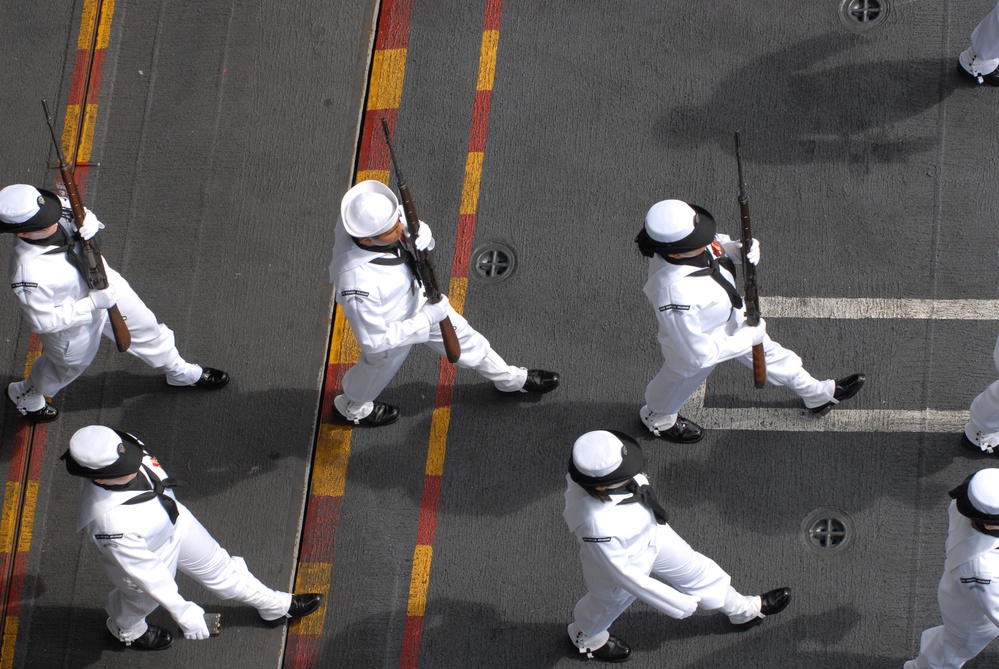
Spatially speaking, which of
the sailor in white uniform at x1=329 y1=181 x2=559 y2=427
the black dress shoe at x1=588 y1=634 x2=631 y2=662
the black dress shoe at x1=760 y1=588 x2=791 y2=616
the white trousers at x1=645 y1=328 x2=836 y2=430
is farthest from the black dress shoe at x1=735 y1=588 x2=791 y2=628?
the sailor in white uniform at x1=329 y1=181 x2=559 y2=427

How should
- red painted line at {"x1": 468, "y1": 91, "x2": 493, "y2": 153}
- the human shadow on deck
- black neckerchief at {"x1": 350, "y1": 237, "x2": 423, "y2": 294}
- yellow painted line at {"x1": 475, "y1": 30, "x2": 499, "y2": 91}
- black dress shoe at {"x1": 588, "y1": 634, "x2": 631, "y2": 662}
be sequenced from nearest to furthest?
black neckerchief at {"x1": 350, "y1": 237, "x2": 423, "y2": 294} → black dress shoe at {"x1": 588, "y1": 634, "x2": 631, "y2": 662} → the human shadow on deck → red painted line at {"x1": 468, "y1": 91, "x2": 493, "y2": 153} → yellow painted line at {"x1": 475, "y1": 30, "x2": 499, "y2": 91}

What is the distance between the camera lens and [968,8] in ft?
27.7

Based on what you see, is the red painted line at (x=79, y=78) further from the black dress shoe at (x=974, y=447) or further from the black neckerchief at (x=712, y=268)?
the black dress shoe at (x=974, y=447)

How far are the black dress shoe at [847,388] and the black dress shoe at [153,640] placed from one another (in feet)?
16.8

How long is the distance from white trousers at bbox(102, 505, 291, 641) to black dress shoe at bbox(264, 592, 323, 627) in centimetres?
6

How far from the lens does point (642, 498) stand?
5672 millimetres

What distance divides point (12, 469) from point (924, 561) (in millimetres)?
7084

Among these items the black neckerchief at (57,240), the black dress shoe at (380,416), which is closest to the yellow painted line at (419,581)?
the black dress shoe at (380,416)

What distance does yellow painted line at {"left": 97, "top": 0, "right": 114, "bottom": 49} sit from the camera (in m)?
9.41

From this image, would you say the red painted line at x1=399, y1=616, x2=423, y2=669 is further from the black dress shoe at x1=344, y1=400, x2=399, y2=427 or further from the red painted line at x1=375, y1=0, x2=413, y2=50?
the red painted line at x1=375, y1=0, x2=413, y2=50

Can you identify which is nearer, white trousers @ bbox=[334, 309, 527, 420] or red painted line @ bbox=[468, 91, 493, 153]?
white trousers @ bbox=[334, 309, 527, 420]

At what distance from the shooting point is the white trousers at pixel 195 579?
20.7 feet

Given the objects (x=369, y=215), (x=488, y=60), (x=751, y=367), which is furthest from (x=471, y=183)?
(x=751, y=367)

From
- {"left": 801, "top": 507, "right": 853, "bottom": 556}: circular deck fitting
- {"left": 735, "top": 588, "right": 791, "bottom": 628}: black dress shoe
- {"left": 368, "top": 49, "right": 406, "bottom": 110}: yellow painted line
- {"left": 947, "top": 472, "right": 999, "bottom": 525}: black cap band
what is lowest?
{"left": 735, "top": 588, "right": 791, "bottom": 628}: black dress shoe
